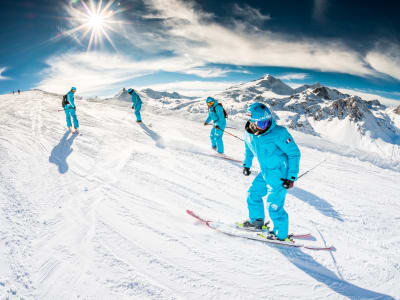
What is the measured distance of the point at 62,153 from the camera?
743cm

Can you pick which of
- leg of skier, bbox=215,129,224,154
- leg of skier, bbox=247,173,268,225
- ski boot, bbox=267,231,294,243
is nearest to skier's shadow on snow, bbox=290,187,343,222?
ski boot, bbox=267,231,294,243

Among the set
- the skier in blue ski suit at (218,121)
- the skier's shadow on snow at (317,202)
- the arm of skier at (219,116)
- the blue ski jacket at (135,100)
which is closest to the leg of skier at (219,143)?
the skier in blue ski suit at (218,121)

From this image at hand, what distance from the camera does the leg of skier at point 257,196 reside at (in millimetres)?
3957

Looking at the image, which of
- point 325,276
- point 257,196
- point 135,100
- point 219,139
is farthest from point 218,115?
point 135,100

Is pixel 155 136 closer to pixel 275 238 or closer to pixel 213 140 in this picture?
pixel 213 140

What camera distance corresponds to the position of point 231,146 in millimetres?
10062

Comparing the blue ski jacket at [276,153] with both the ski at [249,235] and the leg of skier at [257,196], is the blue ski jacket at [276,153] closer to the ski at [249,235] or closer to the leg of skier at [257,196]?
the leg of skier at [257,196]

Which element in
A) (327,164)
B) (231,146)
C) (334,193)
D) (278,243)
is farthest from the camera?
(231,146)

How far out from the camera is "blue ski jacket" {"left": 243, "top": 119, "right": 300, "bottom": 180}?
11.1 feet

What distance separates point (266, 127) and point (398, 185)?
19.3 feet

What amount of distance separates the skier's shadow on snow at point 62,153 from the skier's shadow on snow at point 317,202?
644 centimetres

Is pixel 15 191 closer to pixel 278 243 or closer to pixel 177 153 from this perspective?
pixel 177 153

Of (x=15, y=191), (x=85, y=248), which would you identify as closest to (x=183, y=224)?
(x=85, y=248)

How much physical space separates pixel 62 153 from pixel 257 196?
6796 mm
